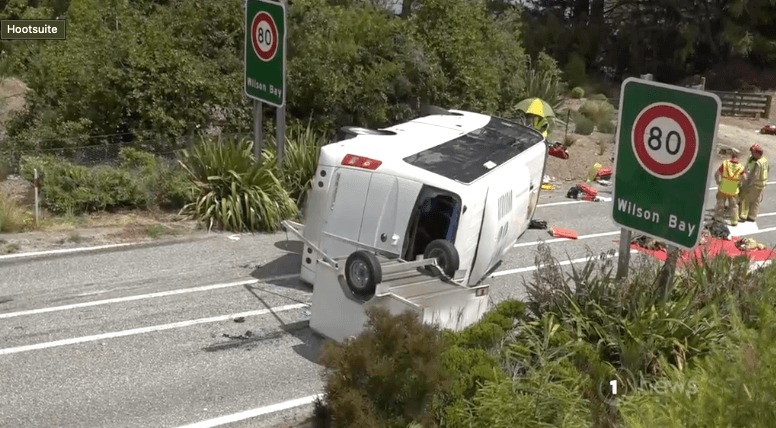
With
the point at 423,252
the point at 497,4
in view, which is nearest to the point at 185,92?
the point at 423,252

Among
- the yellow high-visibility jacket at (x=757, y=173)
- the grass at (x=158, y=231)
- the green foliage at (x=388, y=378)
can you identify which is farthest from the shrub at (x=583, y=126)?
the green foliage at (x=388, y=378)

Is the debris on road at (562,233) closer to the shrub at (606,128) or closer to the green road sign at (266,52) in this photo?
the green road sign at (266,52)

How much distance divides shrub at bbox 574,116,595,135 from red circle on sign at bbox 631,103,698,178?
658 inches

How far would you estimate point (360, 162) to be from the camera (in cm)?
1127

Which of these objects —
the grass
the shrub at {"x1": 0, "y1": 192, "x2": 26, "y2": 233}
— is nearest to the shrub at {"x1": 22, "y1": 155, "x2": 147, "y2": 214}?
the shrub at {"x1": 0, "y1": 192, "x2": 26, "y2": 233}

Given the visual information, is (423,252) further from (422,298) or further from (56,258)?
(56,258)

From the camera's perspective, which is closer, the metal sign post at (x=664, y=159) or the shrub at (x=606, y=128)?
the metal sign post at (x=664, y=159)

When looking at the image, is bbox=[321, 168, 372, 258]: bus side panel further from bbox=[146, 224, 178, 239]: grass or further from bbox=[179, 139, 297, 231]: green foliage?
bbox=[146, 224, 178, 239]: grass

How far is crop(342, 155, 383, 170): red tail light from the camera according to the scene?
36.7 ft

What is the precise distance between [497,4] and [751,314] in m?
24.2

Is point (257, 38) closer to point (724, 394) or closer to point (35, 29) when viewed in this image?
point (35, 29)

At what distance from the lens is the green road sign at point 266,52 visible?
14328 millimetres

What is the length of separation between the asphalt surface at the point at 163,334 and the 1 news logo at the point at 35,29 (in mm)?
8369

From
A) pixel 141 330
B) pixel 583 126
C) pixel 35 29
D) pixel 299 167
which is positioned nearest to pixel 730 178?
pixel 299 167
